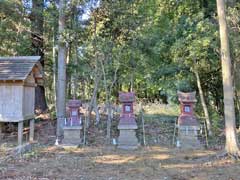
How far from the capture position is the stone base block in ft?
34.8

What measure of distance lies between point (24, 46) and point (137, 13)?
4935 millimetres

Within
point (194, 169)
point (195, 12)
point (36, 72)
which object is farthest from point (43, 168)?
point (195, 12)

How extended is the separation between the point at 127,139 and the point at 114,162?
244 centimetres

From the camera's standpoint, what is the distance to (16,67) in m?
10.8

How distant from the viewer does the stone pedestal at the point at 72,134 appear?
10758 mm

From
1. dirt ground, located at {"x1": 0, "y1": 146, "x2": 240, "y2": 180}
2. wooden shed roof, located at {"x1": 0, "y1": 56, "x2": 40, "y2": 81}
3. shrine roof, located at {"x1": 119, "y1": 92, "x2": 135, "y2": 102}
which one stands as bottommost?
dirt ground, located at {"x1": 0, "y1": 146, "x2": 240, "y2": 180}

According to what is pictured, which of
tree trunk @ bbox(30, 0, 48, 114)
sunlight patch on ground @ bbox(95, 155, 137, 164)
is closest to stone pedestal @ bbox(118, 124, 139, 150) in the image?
sunlight patch on ground @ bbox(95, 155, 137, 164)

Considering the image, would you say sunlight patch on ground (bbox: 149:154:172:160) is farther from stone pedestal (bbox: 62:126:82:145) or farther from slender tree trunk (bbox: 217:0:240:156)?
stone pedestal (bbox: 62:126:82:145)

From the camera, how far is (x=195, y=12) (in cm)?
1354

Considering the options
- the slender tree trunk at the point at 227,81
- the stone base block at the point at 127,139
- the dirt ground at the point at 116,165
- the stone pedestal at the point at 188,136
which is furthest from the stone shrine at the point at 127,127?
the slender tree trunk at the point at 227,81

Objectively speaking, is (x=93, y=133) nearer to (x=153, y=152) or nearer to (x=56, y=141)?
(x=56, y=141)

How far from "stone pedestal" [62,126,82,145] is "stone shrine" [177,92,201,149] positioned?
3.19 meters

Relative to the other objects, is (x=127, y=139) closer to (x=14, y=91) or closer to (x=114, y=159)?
(x=114, y=159)

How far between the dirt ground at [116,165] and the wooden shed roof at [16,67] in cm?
232
